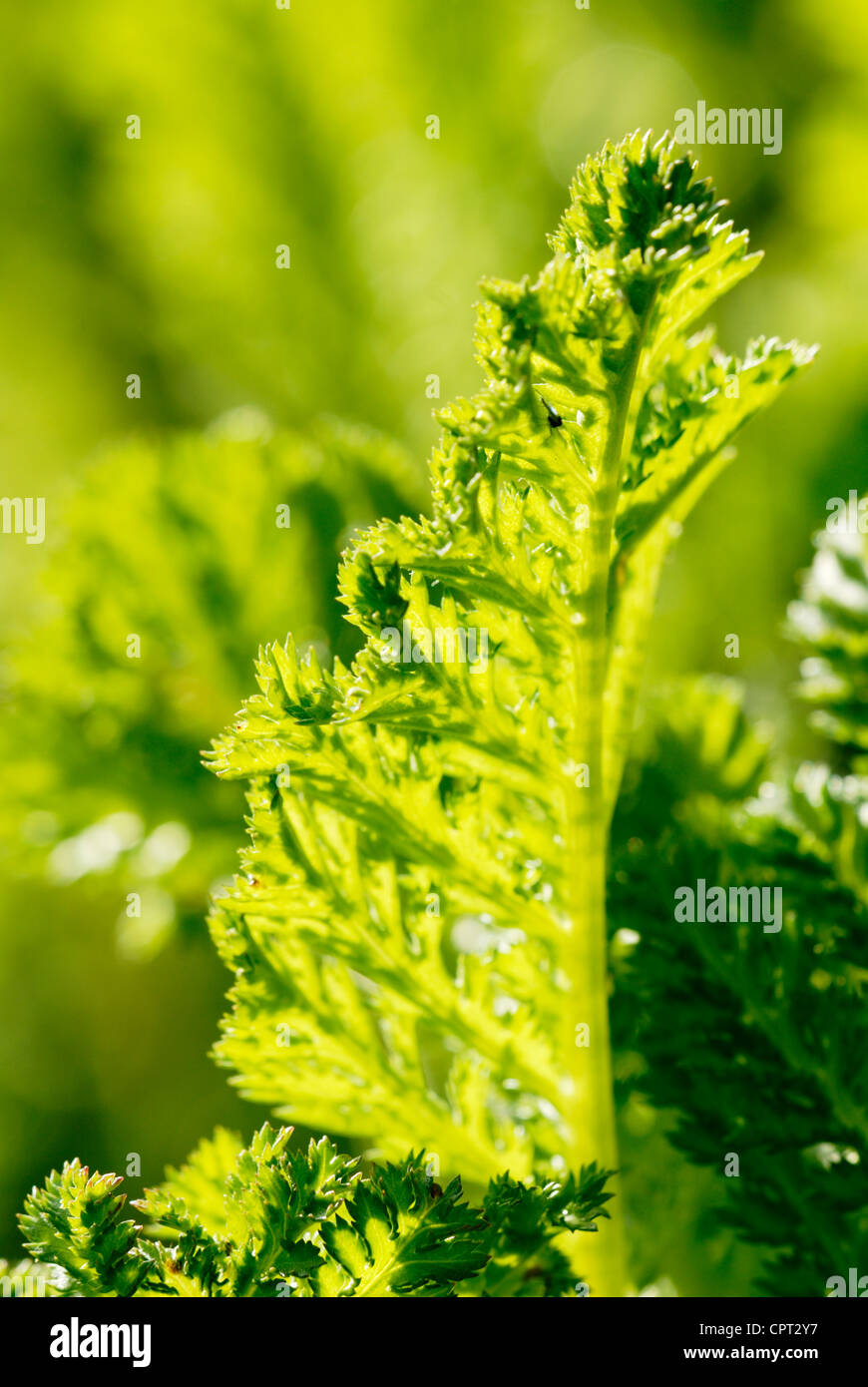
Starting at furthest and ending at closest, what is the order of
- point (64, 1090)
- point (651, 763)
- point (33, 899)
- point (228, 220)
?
point (33, 899)
point (64, 1090)
point (228, 220)
point (651, 763)

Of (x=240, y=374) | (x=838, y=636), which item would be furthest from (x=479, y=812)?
(x=240, y=374)

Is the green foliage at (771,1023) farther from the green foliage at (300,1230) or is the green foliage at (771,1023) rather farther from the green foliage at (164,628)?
the green foliage at (164,628)

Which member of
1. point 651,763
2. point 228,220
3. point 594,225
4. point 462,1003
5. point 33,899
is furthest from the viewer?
point 33,899

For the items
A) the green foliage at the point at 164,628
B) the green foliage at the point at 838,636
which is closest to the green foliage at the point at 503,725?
the green foliage at the point at 838,636

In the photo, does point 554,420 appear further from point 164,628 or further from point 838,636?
point 164,628

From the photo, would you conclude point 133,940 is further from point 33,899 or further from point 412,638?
point 33,899

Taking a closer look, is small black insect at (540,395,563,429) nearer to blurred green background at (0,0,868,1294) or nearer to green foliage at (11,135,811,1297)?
green foliage at (11,135,811,1297)

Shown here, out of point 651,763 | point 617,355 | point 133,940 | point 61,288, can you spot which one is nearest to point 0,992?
point 133,940
